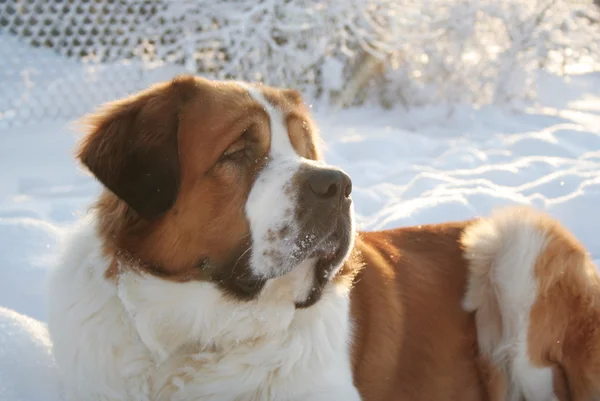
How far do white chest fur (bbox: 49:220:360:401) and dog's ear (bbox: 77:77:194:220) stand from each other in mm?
286

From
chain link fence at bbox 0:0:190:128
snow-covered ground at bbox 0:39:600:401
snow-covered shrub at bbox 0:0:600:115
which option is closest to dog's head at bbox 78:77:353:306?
snow-covered ground at bbox 0:39:600:401

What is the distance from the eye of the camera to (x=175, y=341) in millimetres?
2312

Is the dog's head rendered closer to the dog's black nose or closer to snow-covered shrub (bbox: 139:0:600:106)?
the dog's black nose

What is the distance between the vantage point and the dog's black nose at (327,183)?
83.2 inches

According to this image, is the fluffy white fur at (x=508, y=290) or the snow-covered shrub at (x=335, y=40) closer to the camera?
the fluffy white fur at (x=508, y=290)

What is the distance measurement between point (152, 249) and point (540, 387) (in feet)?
6.05

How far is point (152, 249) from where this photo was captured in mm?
2229

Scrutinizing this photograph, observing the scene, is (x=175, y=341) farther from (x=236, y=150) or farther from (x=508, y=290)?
(x=508, y=290)

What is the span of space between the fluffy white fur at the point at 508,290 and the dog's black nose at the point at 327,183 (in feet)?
4.13

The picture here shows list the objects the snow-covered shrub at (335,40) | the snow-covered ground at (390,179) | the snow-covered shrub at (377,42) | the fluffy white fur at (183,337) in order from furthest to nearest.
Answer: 1. the snow-covered shrub at (377,42)
2. the snow-covered shrub at (335,40)
3. the snow-covered ground at (390,179)
4. the fluffy white fur at (183,337)

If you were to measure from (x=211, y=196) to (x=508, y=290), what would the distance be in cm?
158

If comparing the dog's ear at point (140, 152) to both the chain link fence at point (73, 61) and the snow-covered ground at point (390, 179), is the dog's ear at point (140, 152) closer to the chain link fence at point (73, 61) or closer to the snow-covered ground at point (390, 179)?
the snow-covered ground at point (390, 179)

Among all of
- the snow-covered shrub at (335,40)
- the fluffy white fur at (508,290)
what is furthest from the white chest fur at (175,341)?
the snow-covered shrub at (335,40)

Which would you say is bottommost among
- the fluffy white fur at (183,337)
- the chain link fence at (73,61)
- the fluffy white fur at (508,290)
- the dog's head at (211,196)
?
the chain link fence at (73,61)
